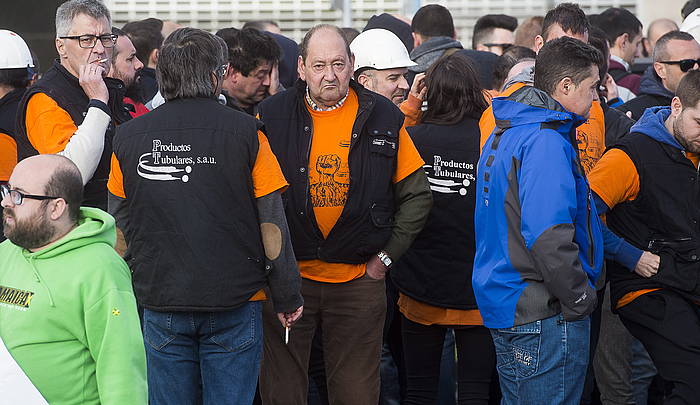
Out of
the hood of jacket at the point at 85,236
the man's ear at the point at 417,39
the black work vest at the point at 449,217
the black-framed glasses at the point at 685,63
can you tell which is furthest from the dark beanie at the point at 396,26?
the hood of jacket at the point at 85,236

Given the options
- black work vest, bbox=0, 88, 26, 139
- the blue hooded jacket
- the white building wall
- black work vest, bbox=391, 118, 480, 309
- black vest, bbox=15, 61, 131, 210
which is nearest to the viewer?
the blue hooded jacket

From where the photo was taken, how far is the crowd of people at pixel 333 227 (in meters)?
3.44

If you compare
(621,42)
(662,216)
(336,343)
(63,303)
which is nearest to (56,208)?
(63,303)

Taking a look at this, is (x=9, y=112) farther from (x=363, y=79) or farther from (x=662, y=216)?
(x=662, y=216)

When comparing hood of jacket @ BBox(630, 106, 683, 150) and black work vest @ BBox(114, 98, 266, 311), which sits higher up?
hood of jacket @ BBox(630, 106, 683, 150)

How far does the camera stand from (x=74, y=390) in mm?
3385

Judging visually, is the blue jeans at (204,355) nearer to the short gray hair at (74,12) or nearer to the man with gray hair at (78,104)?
the man with gray hair at (78,104)

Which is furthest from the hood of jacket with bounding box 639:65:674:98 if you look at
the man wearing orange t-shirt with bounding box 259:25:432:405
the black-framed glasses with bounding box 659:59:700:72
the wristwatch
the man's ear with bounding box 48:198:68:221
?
the man's ear with bounding box 48:198:68:221

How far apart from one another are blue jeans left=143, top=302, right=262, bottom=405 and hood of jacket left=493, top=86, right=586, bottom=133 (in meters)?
1.33

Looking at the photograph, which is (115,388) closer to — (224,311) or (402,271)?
(224,311)

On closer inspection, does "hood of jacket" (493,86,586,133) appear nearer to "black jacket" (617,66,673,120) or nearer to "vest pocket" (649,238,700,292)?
"vest pocket" (649,238,700,292)

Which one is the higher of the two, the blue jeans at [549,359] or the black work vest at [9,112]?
the black work vest at [9,112]

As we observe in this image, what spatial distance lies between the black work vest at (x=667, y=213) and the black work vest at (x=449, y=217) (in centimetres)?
81

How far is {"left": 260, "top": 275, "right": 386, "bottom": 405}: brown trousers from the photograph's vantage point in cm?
511
